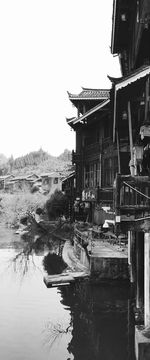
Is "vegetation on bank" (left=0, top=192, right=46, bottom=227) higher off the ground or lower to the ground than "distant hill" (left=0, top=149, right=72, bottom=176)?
lower

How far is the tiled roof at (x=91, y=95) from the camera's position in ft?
105

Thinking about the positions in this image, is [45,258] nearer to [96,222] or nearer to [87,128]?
[96,222]

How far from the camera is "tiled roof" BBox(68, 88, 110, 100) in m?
32.1

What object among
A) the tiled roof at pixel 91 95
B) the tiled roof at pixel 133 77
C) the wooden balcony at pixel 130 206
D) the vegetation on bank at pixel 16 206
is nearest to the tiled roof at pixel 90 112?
the tiled roof at pixel 91 95

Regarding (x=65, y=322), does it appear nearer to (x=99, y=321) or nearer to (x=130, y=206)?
(x=99, y=321)

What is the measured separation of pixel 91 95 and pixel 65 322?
21.2 m

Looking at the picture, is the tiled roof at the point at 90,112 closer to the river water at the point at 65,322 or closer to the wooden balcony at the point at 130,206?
the river water at the point at 65,322

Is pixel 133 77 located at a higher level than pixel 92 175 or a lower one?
higher

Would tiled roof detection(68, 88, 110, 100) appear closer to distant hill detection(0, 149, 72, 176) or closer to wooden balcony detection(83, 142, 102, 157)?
wooden balcony detection(83, 142, 102, 157)

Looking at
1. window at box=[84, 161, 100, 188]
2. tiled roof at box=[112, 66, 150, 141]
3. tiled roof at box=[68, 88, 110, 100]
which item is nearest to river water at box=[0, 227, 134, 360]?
tiled roof at box=[112, 66, 150, 141]

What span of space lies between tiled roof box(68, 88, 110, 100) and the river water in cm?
1553

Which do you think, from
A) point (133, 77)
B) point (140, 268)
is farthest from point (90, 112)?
point (133, 77)

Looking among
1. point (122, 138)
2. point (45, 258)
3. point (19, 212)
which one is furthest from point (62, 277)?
point (19, 212)

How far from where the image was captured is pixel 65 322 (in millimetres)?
16297
